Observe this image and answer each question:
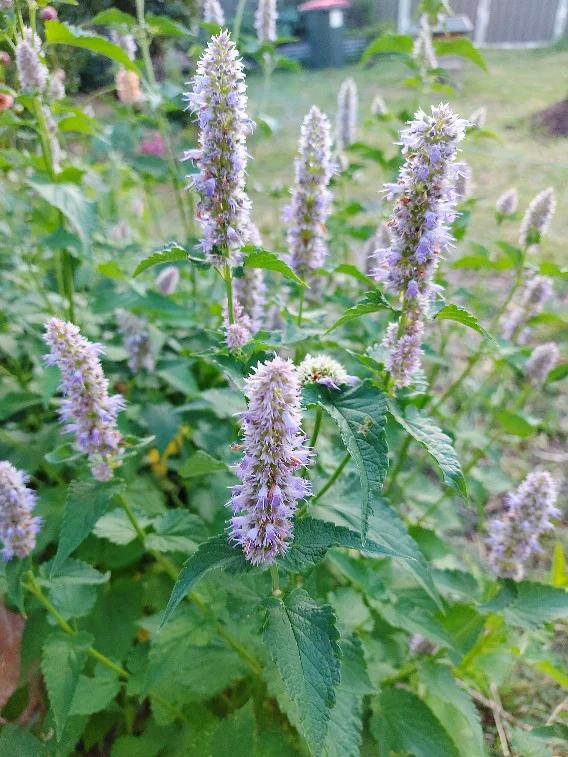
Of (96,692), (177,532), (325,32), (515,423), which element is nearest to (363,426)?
(177,532)

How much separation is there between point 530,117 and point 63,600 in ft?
34.4

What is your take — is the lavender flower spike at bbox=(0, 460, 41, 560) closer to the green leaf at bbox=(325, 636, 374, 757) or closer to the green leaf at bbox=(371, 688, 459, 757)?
the green leaf at bbox=(325, 636, 374, 757)

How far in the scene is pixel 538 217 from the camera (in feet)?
7.91

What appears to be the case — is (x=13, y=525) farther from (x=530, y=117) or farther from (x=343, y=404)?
(x=530, y=117)

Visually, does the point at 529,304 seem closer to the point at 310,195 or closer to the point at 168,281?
the point at 310,195

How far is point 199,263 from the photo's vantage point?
5.08ft

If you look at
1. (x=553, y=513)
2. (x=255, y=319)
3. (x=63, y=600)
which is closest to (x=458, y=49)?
(x=255, y=319)

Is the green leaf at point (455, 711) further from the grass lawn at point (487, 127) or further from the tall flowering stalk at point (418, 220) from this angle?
the grass lawn at point (487, 127)

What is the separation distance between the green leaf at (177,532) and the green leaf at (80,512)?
251 millimetres

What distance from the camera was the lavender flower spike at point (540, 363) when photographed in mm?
2662

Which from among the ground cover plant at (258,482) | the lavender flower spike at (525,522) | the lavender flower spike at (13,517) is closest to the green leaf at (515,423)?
the ground cover plant at (258,482)

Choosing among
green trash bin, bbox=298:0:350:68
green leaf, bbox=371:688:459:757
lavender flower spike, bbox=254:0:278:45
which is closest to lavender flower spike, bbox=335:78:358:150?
lavender flower spike, bbox=254:0:278:45

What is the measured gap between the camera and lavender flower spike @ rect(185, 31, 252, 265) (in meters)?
1.37

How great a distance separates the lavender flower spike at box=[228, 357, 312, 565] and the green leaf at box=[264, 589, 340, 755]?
0.13m
